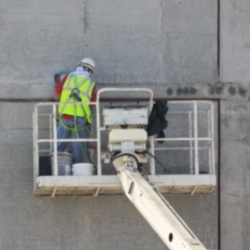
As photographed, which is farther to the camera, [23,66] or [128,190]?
[23,66]

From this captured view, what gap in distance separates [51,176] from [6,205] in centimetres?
123

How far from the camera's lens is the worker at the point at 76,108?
818 inches

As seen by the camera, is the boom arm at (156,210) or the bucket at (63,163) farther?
the bucket at (63,163)

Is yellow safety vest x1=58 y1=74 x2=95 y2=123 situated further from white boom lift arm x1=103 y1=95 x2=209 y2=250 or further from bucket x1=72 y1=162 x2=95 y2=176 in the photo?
bucket x1=72 y1=162 x2=95 y2=176

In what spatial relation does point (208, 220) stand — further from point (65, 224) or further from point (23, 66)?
point (23, 66)

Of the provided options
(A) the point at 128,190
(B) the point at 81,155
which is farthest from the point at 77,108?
(A) the point at 128,190

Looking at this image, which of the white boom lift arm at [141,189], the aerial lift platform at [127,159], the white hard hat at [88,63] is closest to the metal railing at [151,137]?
the aerial lift platform at [127,159]

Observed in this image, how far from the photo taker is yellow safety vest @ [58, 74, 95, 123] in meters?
20.8

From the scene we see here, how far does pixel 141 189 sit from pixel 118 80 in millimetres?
3209

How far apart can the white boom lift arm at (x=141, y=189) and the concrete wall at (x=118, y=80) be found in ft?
4.41

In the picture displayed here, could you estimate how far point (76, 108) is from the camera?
20766 mm

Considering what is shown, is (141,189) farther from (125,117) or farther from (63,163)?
(63,163)

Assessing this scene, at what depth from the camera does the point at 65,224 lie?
21.2m

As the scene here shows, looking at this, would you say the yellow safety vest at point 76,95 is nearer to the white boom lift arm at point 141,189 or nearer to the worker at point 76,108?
the worker at point 76,108
